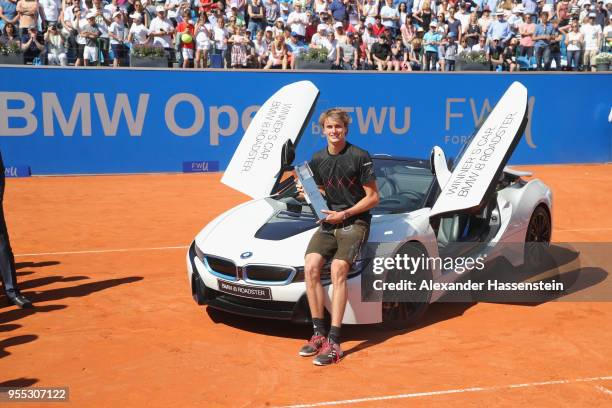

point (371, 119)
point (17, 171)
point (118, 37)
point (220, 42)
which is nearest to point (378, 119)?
point (371, 119)

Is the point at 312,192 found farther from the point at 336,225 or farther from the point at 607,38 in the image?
the point at 607,38

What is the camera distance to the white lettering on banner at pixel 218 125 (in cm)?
1762

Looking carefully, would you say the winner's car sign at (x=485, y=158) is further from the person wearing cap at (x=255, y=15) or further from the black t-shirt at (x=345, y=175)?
the person wearing cap at (x=255, y=15)

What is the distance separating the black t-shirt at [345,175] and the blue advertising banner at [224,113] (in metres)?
11.3

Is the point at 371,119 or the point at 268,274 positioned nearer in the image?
the point at 268,274

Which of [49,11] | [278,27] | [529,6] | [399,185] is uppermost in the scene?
[529,6]

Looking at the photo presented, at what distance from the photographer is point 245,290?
6.52 m

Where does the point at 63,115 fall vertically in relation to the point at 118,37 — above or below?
below

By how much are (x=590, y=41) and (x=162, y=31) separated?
39.3ft

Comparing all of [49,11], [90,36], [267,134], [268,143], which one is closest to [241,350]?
[268,143]

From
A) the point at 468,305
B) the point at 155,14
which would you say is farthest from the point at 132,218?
the point at 155,14

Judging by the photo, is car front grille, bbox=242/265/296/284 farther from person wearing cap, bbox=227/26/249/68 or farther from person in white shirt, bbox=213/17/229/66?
person in white shirt, bbox=213/17/229/66

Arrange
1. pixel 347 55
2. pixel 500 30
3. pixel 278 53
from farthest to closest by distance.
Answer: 1. pixel 500 30
2. pixel 347 55
3. pixel 278 53
